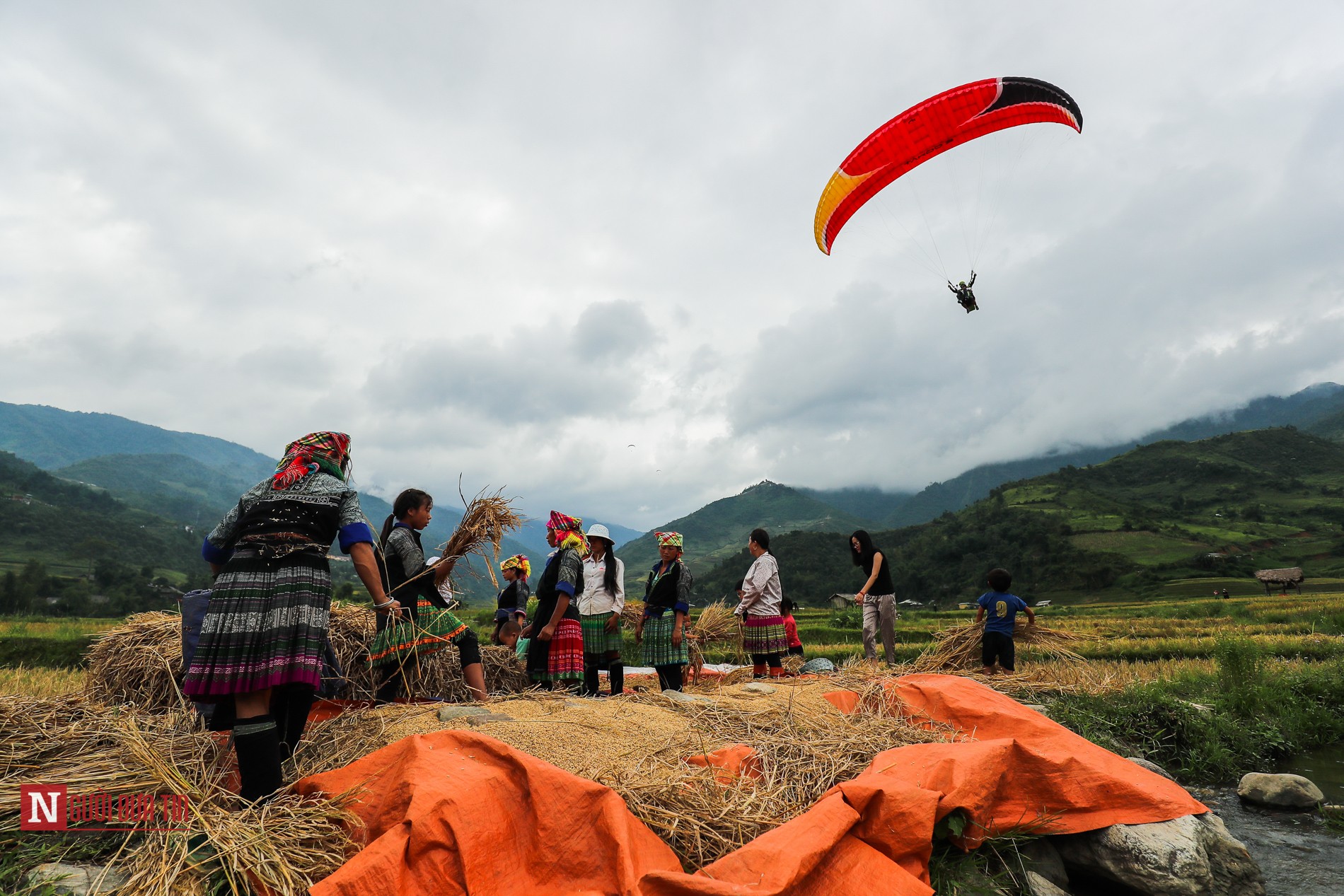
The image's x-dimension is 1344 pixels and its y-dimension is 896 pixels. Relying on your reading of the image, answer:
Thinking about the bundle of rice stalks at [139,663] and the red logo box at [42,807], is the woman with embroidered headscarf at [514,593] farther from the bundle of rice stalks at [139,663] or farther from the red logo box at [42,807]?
the red logo box at [42,807]

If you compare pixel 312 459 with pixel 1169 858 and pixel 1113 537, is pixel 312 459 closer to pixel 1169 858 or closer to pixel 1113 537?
pixel 1169 858

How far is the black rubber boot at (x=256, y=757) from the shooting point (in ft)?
9.24

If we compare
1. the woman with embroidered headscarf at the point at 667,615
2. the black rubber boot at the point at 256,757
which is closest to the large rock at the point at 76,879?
the black rubber boot at the point at 256,757

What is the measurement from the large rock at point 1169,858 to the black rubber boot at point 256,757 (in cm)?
377

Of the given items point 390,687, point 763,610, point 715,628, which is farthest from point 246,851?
point 715,628

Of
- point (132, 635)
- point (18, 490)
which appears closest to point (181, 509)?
point (18, 490)

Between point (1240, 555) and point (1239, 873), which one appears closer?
point (1239, 873)

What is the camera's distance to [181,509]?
6437 inches

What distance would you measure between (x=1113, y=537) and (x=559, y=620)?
66811 mm

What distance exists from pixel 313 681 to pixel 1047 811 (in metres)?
3.54

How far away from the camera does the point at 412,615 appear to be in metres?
Result: 4.86

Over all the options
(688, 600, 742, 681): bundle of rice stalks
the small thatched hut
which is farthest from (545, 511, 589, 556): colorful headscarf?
the small thatched hut

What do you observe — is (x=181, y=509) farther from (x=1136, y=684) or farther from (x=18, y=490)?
(x=1136, y=684)

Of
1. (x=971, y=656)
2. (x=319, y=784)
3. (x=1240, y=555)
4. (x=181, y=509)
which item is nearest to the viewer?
(x=319, y=784)
